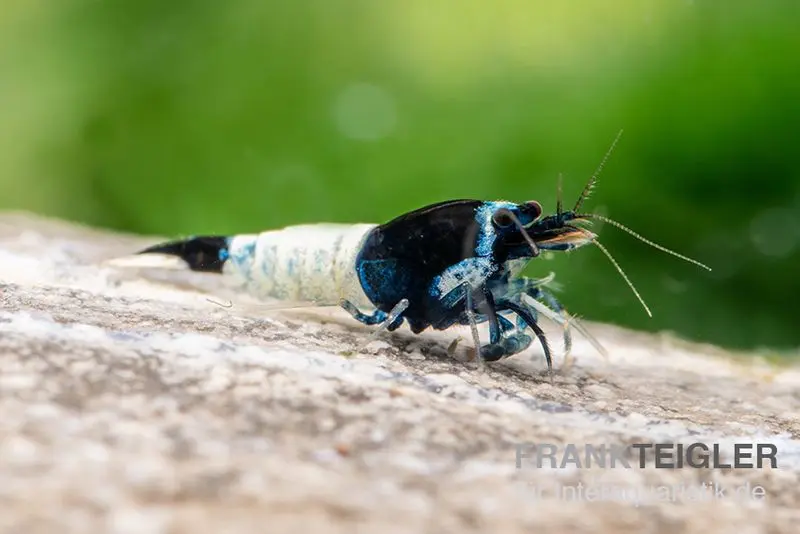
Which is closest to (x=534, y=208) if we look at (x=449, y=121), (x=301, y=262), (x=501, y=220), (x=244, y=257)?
(x=501, y=220)

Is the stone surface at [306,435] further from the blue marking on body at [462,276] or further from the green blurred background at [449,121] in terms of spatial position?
the green blurred background at [449,121]

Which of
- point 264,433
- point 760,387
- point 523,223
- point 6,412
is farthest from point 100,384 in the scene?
point 760,387

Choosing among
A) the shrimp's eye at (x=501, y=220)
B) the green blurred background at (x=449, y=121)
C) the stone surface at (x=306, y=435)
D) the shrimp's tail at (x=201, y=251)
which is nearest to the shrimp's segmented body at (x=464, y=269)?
the shrimp's eye at (x=501, y=220)

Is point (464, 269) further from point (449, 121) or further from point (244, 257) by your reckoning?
point (449, 121)

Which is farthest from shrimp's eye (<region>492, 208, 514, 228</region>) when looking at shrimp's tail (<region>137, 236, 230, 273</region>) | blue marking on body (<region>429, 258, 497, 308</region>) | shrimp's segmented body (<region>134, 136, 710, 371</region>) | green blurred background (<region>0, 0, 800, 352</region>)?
green blurred background (<region>0, 0, 800, 352</region>)

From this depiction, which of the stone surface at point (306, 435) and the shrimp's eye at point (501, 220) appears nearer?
the stone surface at point (306, 435)
